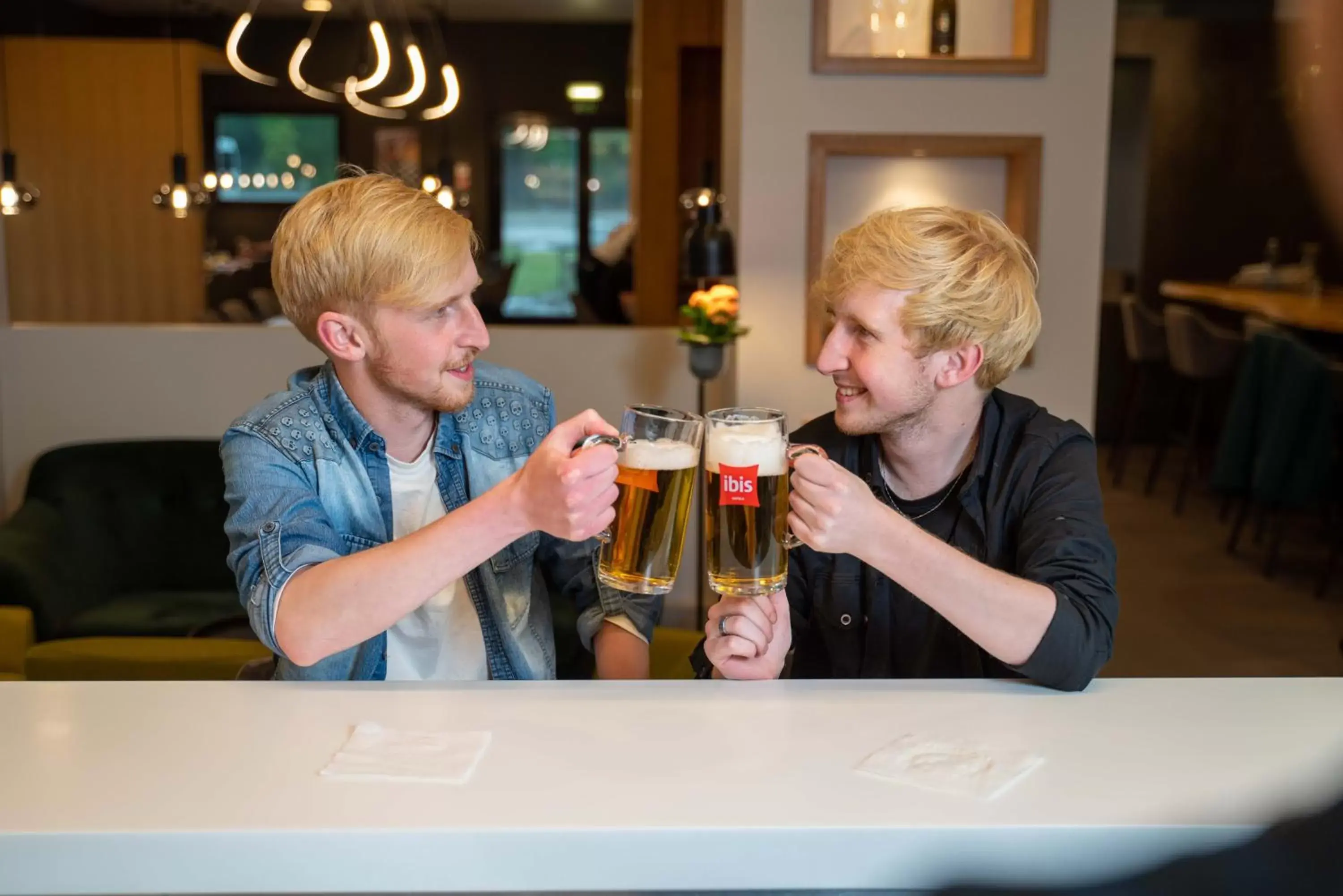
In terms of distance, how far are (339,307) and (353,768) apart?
0.72 m

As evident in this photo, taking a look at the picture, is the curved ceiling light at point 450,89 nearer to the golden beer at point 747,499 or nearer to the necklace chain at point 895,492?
the necklace chain at point 895,492

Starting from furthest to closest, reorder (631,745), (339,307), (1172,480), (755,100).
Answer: (1172,480) < (755,100) < (339,307) < (631,745)

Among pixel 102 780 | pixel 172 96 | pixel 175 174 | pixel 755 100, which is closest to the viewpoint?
pixel 102 780

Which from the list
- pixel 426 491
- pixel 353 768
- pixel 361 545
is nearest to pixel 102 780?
pixel 353 768

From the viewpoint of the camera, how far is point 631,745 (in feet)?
4.20

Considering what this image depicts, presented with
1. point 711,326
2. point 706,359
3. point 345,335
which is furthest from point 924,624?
point 706,359

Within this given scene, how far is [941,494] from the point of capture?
6.06ft

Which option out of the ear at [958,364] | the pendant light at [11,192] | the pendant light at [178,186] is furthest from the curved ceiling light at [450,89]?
the ear at [958,364]

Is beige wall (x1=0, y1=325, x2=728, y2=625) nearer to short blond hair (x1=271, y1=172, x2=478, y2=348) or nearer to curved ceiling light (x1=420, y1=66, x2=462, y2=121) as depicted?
curved ceiling light (x1=420, y1=66, x2=462, y2=121)

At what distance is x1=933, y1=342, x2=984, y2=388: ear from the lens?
1738mm

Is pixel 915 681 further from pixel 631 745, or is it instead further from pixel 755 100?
pixel 755 100

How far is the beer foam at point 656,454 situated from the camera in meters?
1.37

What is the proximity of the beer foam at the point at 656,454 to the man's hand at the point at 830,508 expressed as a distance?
0.13m

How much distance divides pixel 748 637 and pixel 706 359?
216cm
